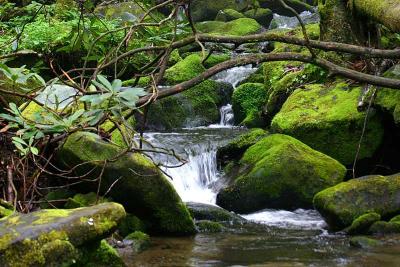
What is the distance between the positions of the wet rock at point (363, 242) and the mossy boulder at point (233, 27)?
13.0 meters

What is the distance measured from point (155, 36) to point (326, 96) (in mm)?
5857

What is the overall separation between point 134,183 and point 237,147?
3.25m

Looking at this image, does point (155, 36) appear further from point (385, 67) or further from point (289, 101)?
point (289, 101)

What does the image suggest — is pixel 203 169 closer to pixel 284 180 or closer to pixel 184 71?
pixel 284 180

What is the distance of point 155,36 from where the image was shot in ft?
12.4

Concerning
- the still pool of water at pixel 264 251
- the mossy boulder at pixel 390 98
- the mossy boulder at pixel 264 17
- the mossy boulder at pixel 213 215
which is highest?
the mossy boulder at pixel 264 17

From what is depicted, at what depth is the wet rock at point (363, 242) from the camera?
Result: 5.33 meters

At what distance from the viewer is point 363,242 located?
539 cm

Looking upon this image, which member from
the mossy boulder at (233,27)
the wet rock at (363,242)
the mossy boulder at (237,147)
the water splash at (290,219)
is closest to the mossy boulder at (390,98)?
the water splash at (290,219)

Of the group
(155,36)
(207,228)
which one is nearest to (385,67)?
(207,228)

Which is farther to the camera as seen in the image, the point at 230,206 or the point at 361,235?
the point at 230,206

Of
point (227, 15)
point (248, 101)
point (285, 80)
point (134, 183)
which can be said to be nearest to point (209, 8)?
point (227, 15)

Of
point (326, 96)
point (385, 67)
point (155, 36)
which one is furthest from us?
point (326, 96)

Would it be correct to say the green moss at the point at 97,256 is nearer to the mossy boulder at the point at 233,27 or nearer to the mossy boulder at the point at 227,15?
the mossy boulder at the point at 233,27
